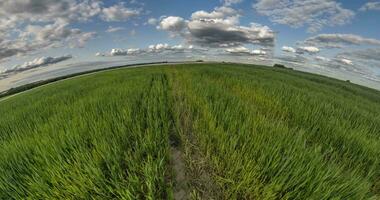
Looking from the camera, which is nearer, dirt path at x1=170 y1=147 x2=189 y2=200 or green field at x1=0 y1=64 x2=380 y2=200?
green field at x1=0 y1=64 x2=380 y2=200

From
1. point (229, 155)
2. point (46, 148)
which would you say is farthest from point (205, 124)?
point (46, 148)

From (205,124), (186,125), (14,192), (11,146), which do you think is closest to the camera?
(14,192)

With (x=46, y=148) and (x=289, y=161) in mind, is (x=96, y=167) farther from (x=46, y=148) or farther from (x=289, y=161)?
(x=289, y=161)

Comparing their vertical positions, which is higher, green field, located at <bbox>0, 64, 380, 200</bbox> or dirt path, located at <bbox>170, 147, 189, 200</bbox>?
green field, located at <bbox>0, 64, 380, 200</bbox>

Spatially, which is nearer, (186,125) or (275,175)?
(275,175)

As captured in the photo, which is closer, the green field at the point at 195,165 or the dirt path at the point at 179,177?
the green field at the point at 195,165

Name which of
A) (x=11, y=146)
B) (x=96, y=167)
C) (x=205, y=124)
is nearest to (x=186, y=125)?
(x=205, y=124)

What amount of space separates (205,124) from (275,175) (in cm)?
128

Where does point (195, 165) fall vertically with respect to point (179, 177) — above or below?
above

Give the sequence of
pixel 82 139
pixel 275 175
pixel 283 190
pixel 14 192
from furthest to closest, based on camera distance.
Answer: pixel 82 139
pixel 14 192
pixel 275 175
pixel 283 190

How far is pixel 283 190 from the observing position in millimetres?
1458

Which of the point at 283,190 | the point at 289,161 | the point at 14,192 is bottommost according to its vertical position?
the point at 14,192

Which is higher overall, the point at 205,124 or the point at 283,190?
the point at 205,124

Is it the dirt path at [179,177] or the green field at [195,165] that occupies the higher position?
the green field at [195,165]
